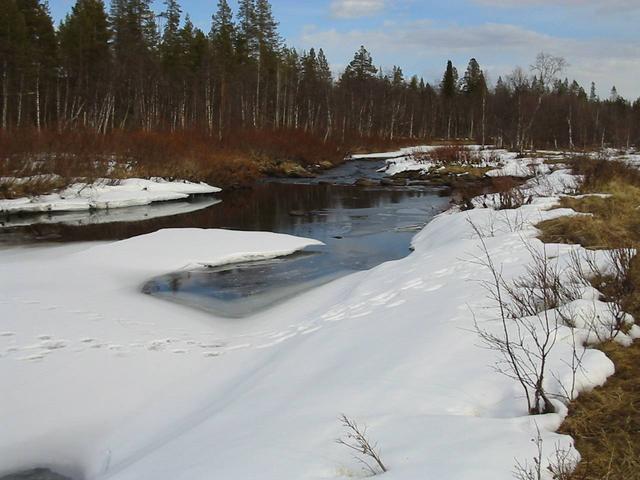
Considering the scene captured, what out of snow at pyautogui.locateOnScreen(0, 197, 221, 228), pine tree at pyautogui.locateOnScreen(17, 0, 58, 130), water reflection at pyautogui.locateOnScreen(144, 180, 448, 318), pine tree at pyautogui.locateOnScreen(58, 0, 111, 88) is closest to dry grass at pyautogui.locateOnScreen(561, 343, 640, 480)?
water reflection at pyautogui.locateOnScreen(144, 180, 448, 318)

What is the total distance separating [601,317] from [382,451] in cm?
298

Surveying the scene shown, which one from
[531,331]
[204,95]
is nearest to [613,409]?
[531,331]

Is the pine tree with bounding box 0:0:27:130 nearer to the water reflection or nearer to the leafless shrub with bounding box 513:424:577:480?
the water reflection

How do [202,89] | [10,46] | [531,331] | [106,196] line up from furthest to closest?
1. [202,89]
2. [10,46]
3. [106,196]
4. [531,331]

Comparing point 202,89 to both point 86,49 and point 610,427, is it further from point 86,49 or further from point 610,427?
point 610,427

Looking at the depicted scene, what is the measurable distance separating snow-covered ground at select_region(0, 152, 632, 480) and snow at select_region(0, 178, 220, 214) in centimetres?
1085

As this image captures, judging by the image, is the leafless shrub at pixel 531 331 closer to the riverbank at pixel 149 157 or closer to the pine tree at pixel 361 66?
the riverbank at pixel 149 157

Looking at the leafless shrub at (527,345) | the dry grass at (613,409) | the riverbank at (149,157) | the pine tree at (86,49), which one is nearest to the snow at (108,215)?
the riverbank at (149,157)

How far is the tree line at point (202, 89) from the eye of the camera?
36.4 m

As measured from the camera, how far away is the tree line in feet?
119

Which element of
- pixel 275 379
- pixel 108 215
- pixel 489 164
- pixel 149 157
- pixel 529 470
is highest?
pixel 149 157

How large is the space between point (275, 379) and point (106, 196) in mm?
18559

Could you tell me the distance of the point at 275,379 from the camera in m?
5.26

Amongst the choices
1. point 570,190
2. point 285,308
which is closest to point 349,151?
point 570,190
